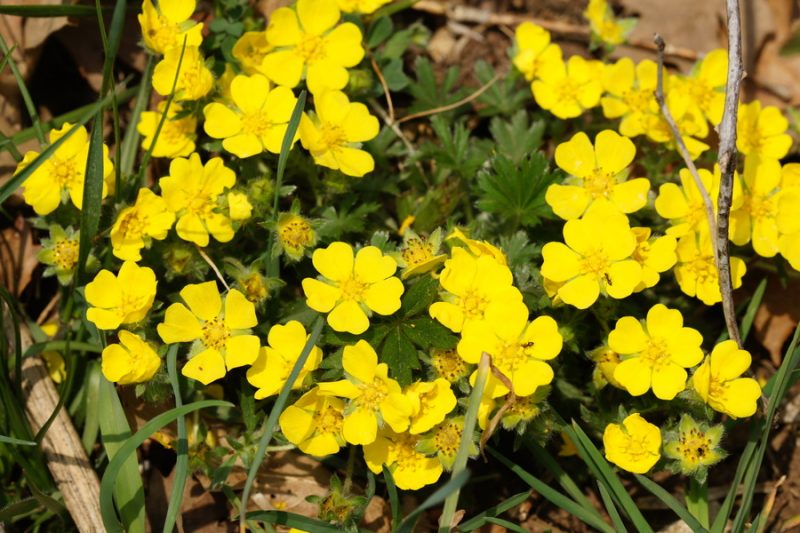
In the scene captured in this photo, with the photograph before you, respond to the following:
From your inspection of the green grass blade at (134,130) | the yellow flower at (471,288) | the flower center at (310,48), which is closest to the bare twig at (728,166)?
the yellow flower at (471,288)

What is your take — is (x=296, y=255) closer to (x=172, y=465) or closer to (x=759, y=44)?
(x=172, y=465)

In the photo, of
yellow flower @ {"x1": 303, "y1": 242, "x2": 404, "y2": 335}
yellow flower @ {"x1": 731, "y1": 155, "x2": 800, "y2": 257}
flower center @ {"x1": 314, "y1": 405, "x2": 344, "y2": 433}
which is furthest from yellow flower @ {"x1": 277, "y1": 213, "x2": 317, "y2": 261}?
yellow flower @ {"x1": 731, "y1": 155, "x2": 800, "y2": 257}

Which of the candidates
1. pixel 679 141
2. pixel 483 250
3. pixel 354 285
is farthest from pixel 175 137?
pixel 679 141

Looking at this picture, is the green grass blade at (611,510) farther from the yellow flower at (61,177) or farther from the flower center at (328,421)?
the yellow flower at (61,177)

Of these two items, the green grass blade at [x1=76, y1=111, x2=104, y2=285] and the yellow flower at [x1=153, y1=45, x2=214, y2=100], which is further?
the yellow flower at [x1=153, y1=45, x2=214, y2=100]

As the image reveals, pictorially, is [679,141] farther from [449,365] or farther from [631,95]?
[449,365]

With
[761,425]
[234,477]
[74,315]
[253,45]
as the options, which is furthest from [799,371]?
[74,315]

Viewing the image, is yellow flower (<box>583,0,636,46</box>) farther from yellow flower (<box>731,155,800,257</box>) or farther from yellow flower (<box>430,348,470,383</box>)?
yellow flower (<box>430,348,470,383</box>)
